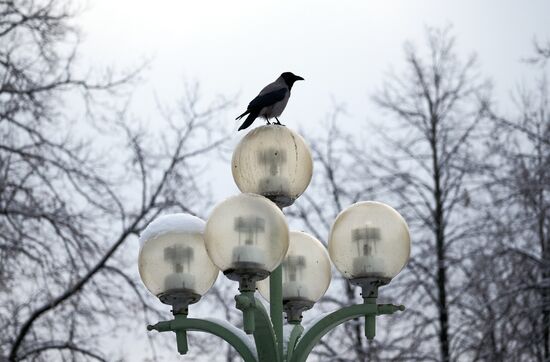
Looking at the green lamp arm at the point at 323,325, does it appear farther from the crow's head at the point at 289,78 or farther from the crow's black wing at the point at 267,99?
the crow's head at the point at 289,78

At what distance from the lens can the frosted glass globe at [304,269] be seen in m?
7.20

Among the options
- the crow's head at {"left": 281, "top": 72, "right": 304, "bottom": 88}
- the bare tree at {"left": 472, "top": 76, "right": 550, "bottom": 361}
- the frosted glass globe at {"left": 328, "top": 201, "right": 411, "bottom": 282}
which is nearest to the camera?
the frosted glass globe at {"left": 328, "top": 201, "right": 411, "bottom": 282}

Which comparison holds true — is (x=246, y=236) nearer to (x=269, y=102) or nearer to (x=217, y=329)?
(x=217, y=329)

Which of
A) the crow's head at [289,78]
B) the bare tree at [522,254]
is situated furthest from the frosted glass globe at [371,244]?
the bare tree at [522,254]

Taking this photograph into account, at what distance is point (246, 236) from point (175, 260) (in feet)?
1.94

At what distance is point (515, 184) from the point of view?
17250mm

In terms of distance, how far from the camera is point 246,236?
5.89 meters

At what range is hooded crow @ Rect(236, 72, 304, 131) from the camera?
723cm

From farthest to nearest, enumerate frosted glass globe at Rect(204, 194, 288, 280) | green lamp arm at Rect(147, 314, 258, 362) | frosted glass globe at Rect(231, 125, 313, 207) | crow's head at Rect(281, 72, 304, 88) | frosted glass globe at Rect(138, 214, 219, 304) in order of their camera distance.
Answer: crow's head at Rect(281, 72, 304, 88), frosted glass globe at Rect(231, 125, 313, 207), frosted glass globe at Rect(138, 214, 219, 304), green lamp arm at Rect(147, 314, 258, 362), frosted glass globe at Rect(204, 194, 288, 280)

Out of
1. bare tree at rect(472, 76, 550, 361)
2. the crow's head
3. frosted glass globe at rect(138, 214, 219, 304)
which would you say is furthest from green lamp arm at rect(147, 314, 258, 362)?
bare tree at rect(472, 76, 550, 361)

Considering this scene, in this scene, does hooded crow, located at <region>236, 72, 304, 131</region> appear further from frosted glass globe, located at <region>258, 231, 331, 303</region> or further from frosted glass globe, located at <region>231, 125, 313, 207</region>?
frosted glass globe, located at <region>258, 231, 331, 303</region>

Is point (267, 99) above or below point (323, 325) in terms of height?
above

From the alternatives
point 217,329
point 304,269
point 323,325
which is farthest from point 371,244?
point 217,329

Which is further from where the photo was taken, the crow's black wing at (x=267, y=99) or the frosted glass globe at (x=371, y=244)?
the crow's black wing at (x=267, y=99)
